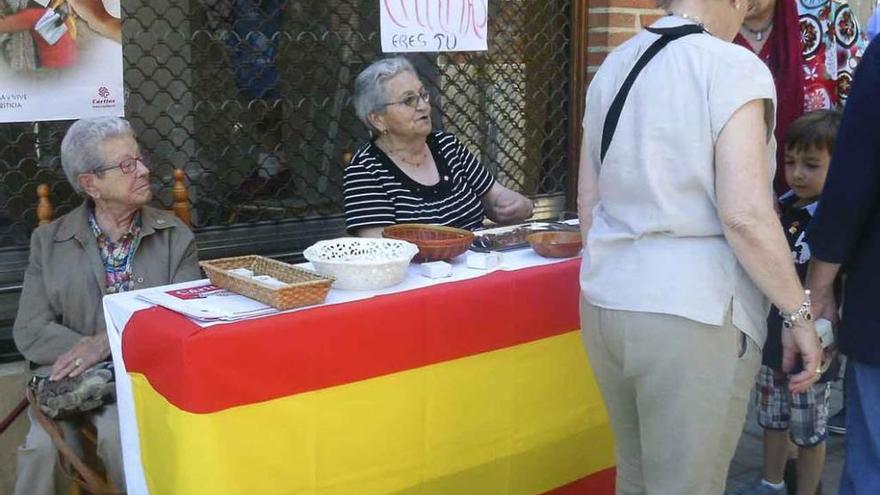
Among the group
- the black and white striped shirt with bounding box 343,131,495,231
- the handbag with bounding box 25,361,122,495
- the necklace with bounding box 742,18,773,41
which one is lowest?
the handbag with bounding box 25,361,122,495

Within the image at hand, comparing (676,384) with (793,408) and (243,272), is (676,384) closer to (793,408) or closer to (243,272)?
(243,272)

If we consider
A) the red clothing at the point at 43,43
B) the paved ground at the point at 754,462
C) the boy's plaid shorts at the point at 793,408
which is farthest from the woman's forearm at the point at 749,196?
the red clothing at the point at 43,43

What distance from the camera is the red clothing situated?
9.81 ft

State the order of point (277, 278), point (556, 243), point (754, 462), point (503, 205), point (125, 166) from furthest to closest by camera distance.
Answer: point (754, 462)
point (503, 205)
point (125, 166)
point (556, 243)
point (277, 278)

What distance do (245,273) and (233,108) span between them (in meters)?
1.35

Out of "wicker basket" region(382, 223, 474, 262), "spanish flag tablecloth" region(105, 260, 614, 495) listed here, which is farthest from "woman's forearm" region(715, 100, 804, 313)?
"wicker basket" region(382, 223, 474, 262)

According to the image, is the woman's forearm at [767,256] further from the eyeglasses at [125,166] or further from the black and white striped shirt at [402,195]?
the eyeglasses at [125,166]

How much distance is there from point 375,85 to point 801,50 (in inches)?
56.2

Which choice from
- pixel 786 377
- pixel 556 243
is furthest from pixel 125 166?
pixel 786 377

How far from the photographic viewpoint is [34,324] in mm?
2680

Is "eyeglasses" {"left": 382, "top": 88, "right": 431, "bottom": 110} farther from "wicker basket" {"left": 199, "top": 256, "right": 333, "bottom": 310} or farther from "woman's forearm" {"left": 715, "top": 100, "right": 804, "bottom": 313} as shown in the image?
"woman's forearm" {"left": 715, "top": 100, "right": 804, "bottom": 313}

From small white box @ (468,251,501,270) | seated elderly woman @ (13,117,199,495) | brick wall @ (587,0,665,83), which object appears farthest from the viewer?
brick wall @ (587,0,665,83)

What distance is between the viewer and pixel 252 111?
3.49 meters

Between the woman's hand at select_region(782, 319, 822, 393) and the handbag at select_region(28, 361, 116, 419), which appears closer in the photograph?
the woman's hand at select_region(782, 319, 822, 393)
